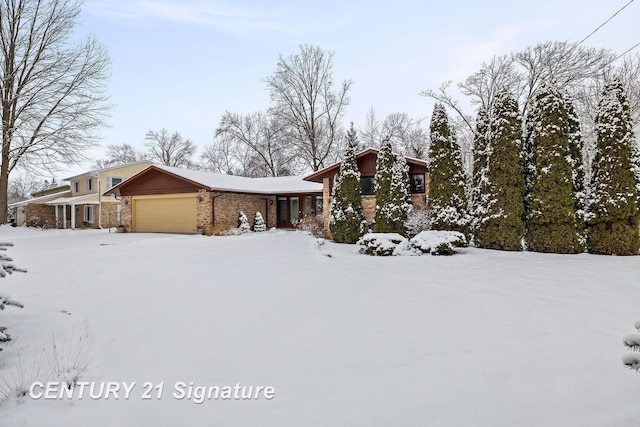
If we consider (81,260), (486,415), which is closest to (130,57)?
(81,260)

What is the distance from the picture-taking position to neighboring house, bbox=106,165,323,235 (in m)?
17.0

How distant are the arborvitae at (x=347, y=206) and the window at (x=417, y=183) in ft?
8.12

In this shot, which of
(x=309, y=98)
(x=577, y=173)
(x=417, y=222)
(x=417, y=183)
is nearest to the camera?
(x=577, y=173)

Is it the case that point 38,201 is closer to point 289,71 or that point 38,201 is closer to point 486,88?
point 289,71

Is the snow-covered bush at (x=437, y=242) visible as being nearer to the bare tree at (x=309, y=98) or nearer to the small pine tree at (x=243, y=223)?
the small pine tree at (x=243, y=223)

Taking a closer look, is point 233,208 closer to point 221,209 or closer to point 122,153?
point 221,209

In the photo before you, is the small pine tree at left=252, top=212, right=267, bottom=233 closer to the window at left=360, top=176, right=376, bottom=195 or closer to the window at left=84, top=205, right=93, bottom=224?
the window at left=360, top=176, right=376, bottom=195

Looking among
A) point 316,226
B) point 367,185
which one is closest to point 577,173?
point 367,185

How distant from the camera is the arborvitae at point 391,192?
1212 cm

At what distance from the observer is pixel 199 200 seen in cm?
1697

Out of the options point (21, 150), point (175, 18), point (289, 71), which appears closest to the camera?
point (175, 18)

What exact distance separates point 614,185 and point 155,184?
19.9 meters

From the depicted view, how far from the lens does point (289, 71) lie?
27.4m

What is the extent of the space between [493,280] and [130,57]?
13402mm
